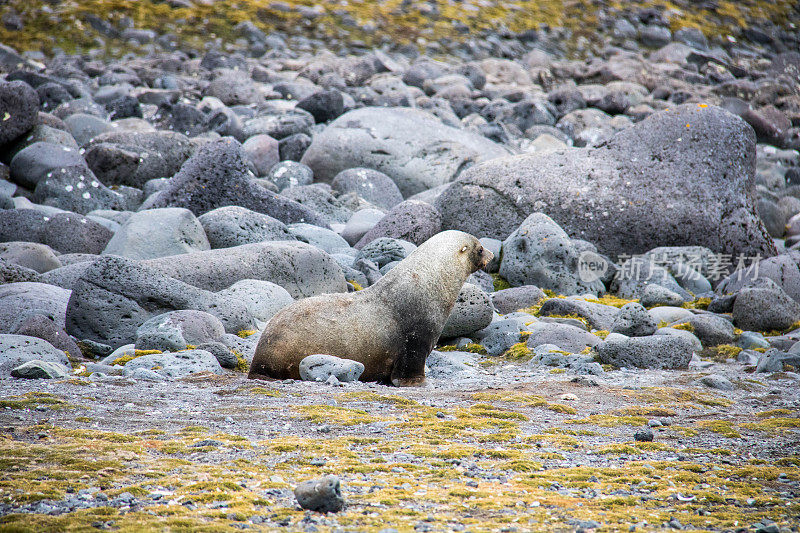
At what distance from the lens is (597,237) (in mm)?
14070

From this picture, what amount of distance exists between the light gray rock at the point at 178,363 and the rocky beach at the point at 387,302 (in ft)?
0.11

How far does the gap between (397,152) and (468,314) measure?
8.89 m

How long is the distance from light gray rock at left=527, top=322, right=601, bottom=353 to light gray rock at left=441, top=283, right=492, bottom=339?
663 mm

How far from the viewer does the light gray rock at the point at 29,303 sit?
843 centimetres

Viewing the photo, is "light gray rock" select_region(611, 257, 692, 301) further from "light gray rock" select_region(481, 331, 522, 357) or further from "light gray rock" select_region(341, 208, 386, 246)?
"light gray rock" select_region(341, 208, 386, 246)

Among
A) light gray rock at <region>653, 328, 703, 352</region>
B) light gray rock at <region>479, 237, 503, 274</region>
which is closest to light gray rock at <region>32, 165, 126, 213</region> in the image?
light gray rock at <region>479, 237, 503, 274</region>

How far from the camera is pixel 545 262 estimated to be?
490 inches

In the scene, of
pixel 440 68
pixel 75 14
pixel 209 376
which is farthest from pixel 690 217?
pixel 75 14

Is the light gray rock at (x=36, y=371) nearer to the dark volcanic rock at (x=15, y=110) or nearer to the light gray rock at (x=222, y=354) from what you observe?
the light gray rock at (x=222, y=354)

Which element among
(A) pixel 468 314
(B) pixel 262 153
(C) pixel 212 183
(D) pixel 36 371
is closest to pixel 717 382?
(A) pixel 468 314

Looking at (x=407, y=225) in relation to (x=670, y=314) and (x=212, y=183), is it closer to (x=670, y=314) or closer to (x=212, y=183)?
(x=212, y=183)

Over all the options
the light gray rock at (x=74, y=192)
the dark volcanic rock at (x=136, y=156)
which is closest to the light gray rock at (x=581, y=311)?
the light gray rock at (x=74, y=192)

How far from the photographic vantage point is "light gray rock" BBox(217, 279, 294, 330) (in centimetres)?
974

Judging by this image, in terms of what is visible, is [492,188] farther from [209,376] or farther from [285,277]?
[209,376]
